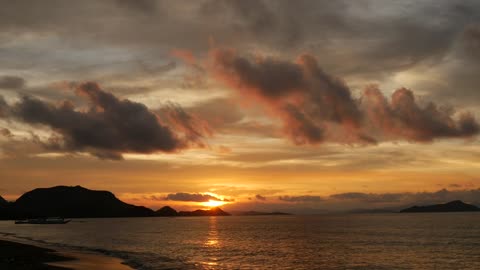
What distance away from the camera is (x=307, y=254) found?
91.6 m

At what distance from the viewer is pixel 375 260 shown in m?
79.7

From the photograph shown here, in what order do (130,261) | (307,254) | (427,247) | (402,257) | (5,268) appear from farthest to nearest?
(427,247)
(307,254)
(402,257)
(130,261)
(5,268)

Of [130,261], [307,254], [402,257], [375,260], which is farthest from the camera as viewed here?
[307,254]

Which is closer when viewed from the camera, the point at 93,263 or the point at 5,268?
the point at 5,268

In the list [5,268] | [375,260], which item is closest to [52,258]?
[5,268]

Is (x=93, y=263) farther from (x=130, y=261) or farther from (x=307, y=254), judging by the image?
(x=307, y=254)

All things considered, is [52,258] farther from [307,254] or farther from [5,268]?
[307,254]

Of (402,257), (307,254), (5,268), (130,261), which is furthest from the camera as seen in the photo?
(307,254)

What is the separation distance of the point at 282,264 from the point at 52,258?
37.2 meters

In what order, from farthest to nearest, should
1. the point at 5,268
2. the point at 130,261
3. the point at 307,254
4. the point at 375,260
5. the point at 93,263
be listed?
the point at 307,254 → the point at 375,260 → the point at 130,261 → the point at 93,263 → the point at 5,268

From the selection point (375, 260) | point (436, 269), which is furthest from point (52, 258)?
point (436, 269)

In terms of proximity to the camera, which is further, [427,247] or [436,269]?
[427,247]

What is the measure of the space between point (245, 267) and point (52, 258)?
102ft

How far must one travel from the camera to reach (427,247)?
348 ft
